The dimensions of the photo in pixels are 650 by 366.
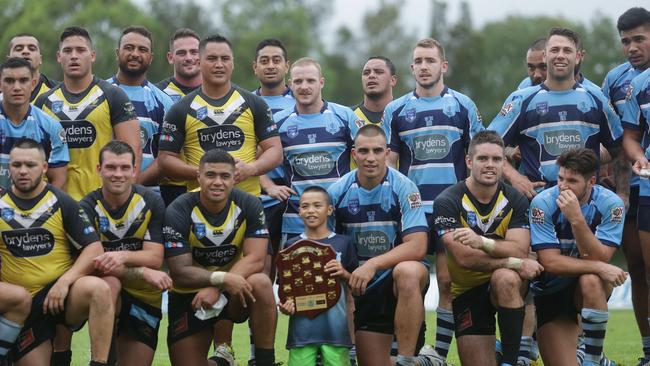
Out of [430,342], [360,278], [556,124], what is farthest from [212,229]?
[430,342]

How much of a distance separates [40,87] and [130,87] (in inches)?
32.6

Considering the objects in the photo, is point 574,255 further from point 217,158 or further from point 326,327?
point 217,158

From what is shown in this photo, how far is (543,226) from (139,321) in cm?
326

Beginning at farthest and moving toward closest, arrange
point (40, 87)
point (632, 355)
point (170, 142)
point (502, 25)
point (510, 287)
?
point (502, 25) → point (632, 355) → point (40, 87) → point (170, 142) → point (510, 287)

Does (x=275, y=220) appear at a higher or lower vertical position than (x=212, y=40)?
lower

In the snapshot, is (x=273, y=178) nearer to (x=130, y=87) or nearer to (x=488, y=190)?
(x=130, y=87)

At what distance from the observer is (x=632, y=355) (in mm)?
11320

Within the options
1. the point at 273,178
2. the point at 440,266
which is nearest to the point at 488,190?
the point at 440,266

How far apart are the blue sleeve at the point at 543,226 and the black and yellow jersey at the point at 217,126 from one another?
2381 mm

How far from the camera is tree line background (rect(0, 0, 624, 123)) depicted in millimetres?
47375

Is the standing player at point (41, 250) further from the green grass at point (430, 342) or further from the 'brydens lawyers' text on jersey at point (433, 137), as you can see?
the 'brydens lawyers' text on jersey at point (433, 137)

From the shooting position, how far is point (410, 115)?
33.4ft

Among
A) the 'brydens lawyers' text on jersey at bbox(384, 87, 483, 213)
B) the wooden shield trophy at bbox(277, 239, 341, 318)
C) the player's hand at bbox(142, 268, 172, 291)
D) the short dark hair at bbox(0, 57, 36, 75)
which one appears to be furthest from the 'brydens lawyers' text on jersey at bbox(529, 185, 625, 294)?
the short dark hair at bbox(0, 57, 36, 75)

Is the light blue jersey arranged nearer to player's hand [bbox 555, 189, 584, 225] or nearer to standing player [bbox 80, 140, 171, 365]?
standing player [bbox 80, 140, 171, 365]
